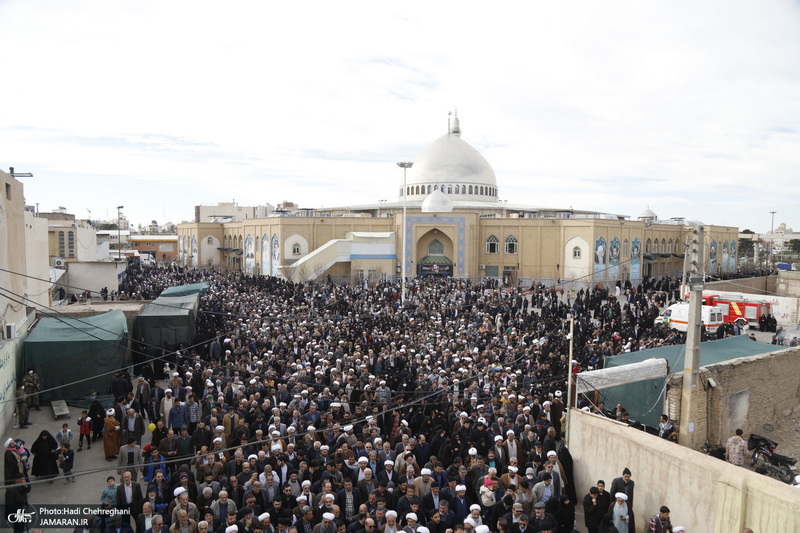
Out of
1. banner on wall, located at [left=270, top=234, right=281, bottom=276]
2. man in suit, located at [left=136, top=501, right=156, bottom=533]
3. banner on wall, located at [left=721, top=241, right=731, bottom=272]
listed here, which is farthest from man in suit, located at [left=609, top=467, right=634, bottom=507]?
banner on wall, located at [left=721, top=241, right=731, bottom=272]

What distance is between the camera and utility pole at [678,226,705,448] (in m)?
9.95

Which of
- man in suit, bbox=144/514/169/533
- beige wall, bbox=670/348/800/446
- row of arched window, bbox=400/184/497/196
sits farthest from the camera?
row of arched window, bbox=400/184/497/196

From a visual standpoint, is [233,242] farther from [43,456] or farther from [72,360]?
[43,456]

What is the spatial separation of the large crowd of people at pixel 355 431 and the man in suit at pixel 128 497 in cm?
2

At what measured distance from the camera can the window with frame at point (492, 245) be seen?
129 ft

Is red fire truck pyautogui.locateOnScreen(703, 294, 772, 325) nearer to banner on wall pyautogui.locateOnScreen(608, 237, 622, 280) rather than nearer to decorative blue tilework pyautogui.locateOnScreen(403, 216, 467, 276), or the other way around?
banner on wall pyautogui.locateOnScreen(608, 237, 622, 280)

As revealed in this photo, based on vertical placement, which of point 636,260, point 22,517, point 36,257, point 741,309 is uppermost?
point 36,257

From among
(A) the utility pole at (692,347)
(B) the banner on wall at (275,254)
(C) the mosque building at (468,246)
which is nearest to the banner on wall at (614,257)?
(C) the mosque building at (468,246)

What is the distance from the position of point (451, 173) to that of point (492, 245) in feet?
34.7

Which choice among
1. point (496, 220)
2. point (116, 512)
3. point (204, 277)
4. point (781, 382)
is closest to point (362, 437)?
point (116, 512)

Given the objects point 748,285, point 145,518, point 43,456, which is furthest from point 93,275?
point 748,285

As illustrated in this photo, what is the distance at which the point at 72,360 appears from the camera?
12188 millimetres

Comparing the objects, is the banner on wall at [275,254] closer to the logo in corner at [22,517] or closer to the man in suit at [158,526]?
the logo in corner at [22,517]

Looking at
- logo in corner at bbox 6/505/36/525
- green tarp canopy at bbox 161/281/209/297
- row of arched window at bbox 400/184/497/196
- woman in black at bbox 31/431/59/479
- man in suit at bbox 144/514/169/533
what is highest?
row of arched window at bbox 400/184/497/196
